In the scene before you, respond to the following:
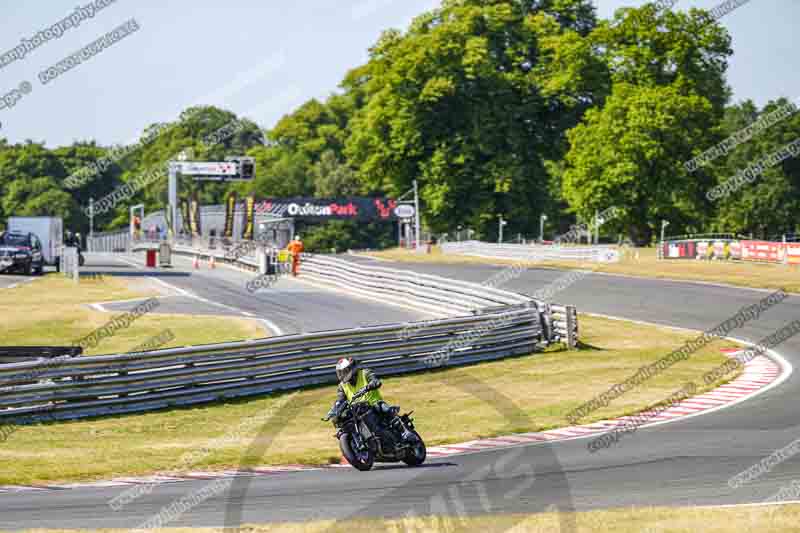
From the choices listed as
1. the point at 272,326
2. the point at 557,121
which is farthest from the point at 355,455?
the point at 557,121

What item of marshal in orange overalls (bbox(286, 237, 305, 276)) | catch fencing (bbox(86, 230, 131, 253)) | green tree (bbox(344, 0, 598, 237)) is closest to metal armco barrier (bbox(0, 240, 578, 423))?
marshal in orange overalls (bbox(286, 237, 305, 276))

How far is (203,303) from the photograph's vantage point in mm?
31797

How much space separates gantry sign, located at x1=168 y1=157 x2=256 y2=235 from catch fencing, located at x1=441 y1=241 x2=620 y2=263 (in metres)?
16.3

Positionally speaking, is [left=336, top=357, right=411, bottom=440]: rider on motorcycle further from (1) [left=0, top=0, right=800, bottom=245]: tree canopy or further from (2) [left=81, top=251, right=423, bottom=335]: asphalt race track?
(1) [left=0, top=0, right=800, bottom=245]: tree canopy

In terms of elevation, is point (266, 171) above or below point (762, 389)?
above

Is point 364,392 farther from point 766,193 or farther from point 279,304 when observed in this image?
point 766,193

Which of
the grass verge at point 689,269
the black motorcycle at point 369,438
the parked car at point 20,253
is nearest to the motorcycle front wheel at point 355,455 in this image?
the black motorcycle at point 369,438

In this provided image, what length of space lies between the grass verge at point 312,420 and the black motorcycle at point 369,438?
851mm

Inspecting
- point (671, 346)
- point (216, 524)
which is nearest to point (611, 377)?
point (671, 346)

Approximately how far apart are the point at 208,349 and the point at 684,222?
51265 mm

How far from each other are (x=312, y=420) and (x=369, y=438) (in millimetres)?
4376

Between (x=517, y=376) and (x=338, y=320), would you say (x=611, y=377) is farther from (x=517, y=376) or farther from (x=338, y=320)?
(x=338, y=320)

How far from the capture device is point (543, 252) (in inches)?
2352

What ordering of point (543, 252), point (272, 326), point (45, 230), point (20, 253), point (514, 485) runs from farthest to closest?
point (543, 252), point (45, 230), point (20, 253), point (272, 326), point (514, 485)
